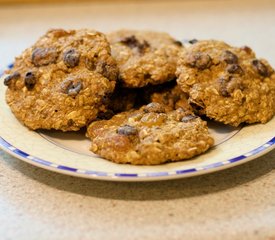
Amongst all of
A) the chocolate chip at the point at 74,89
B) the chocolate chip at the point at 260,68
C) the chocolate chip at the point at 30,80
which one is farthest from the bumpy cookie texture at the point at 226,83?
the chocolate chip at the point at 30,80

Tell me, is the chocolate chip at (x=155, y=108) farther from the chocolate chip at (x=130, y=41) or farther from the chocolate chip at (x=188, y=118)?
the chocolate chip at (x=130, y=41)

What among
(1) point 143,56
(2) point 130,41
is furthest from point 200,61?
(2) point 130,41

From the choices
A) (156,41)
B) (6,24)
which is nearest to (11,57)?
(6,24)

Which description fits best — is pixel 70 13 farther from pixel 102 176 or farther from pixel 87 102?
pixel 102 176

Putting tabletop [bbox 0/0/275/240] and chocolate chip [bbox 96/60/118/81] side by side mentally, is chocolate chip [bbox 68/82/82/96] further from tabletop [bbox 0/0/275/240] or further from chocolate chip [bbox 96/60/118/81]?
tabletop [bbox 0/0/275/240]

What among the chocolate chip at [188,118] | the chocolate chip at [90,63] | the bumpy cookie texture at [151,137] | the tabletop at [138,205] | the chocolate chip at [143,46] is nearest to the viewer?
the tabletop at [138,205]

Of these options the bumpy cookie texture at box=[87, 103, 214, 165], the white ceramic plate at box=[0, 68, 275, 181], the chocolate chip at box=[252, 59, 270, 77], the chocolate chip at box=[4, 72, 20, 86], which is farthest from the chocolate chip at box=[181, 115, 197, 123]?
the chocolate chip at box=[4, 72, 20, 86]
